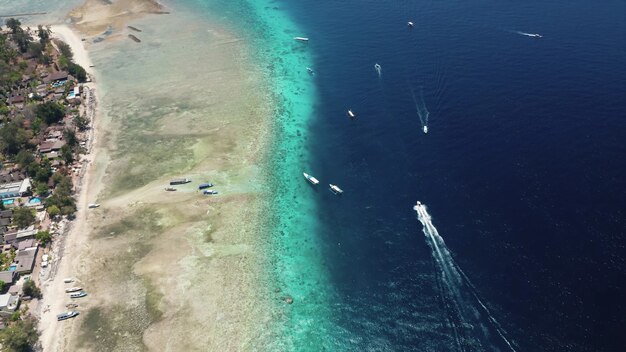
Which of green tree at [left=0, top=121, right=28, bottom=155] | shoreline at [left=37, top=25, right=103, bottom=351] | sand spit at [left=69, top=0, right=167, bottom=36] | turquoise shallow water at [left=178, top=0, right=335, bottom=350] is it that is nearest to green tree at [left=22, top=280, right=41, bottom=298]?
shoreline at [left=37, top=25, right=103, bottom=351]

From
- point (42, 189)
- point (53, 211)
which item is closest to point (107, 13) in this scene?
point (42, 189)

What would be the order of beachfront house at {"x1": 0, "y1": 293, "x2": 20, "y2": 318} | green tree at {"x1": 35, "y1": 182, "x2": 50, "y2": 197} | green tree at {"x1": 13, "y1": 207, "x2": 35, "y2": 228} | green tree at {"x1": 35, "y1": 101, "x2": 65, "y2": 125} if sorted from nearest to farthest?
beachfront house at {"x1": 0, "y1": 293, "x2": 20, "y2": 318} < green tree at {"x1": 13, "y1": 207, "x2": 35, "y2": 228} < green tree at {"x1": 35, "y1": 182, "x2": 50, "y2": 197} < green tree at {"x1": 35, "y1": 101, "x2": 65, "y2": 125}

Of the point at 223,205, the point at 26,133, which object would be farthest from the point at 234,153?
the point at 26,133

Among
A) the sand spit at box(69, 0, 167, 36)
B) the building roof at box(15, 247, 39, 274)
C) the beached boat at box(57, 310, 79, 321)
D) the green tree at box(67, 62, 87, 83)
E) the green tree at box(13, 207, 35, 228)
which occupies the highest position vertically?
the sand spit at box(69, 0, 167, 36)

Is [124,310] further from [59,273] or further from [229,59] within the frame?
[229,59]

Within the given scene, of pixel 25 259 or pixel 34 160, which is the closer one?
pixel 25 259

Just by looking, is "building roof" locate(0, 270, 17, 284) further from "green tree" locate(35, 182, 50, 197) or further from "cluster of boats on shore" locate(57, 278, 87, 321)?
"green tree" locate(35, 182, 50, 197)

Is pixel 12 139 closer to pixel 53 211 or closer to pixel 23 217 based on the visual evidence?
pixel 23 217
